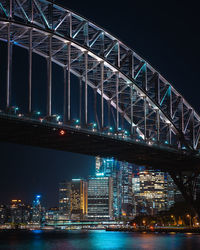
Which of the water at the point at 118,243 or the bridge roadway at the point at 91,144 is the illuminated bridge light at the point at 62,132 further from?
the water at the point at 118,243

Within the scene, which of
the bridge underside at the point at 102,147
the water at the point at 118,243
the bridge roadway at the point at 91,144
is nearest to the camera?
the bridge roadway at the point at 91,144

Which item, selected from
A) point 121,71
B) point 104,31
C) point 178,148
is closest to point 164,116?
point 178,148

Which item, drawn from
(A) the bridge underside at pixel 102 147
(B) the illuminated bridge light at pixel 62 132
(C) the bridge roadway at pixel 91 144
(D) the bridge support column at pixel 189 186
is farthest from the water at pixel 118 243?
(B) the illuminated bridge light at pixel 62 132

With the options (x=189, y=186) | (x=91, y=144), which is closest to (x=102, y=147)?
(x=91, y=144)

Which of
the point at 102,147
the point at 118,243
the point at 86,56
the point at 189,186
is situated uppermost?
the point at 86,56

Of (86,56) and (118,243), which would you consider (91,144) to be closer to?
(86,56)

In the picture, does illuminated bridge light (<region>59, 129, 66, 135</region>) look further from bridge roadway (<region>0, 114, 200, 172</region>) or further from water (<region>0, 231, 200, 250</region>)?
water (<region>0, 231, 200, 250</region>)

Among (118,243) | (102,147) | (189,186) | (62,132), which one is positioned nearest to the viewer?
(62,132)

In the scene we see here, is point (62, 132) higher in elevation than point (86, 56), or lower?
lower
